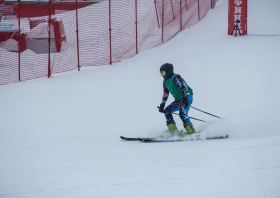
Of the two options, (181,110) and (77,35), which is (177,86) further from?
(77,35)

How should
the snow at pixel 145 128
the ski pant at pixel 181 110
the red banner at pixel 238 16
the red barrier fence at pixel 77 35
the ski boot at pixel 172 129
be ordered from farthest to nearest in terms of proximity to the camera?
the red banner at pixel 238 16 < the red barrier fence at pixel 77 35 < the ski boot at pixel 172 129 < the ski pant at pixel 181 110 < the snow at pixel 145 128

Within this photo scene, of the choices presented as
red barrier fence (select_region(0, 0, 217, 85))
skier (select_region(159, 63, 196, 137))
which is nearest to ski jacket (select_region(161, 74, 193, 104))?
skier (select_region(159, 63, 196, 137))

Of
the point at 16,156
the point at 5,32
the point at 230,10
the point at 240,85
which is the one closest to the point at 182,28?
the point at 230,10

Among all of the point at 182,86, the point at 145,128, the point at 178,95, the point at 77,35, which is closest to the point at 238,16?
the point at 77,35

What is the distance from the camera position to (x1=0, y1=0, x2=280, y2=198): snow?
3598 mm

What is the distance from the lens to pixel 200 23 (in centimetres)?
1600

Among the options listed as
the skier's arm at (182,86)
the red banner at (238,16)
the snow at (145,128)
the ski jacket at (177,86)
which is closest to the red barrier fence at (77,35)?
the snow at (145,128)

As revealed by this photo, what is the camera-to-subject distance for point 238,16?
13266mm

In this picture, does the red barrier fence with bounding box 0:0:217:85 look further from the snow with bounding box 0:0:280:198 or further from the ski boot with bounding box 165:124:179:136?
the ski boot with bounding box 165:124:179:136

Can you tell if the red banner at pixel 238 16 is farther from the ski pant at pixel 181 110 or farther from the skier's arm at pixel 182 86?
the skier's arm at pixel 182 86

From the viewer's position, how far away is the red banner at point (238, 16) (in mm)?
13211

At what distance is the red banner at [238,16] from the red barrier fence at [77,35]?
95.7 inches

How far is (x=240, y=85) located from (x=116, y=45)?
7096mm

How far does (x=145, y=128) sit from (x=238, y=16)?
897 cm
